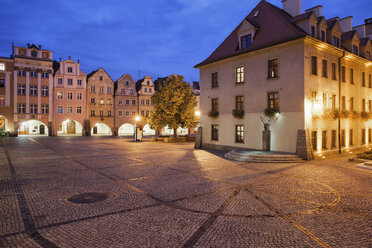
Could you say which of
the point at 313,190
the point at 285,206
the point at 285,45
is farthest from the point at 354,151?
the point at 285,206

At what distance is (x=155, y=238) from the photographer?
5.80 m

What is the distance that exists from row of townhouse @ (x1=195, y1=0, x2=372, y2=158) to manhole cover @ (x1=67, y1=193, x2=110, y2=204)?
14527 millimetres

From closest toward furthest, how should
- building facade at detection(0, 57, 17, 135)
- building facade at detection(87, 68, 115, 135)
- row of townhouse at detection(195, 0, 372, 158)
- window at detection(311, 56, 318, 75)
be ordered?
row of townhouse at detection(195, 0, 372, 158)
window at detection(311, 56, 318, 75)
building facade at detection(0, 57, 17, 135)
building facade at detection(87, 68, 115, 135)

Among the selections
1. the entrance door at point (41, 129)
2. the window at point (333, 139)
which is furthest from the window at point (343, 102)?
the entrance door at point (41, 129)

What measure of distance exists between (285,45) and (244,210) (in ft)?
51.7

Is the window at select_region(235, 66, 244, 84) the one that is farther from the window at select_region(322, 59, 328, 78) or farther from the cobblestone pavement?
the cobblestone pavement

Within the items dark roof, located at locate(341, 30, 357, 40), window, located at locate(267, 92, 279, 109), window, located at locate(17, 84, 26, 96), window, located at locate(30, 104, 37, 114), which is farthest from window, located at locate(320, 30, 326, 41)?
window, located at locate(17, 84, 26, 96)

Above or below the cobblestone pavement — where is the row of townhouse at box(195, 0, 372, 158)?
above

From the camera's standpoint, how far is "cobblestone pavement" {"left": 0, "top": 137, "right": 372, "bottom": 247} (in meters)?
5.80

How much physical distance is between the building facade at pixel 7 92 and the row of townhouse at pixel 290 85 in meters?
39.1

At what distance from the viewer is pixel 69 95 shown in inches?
1983

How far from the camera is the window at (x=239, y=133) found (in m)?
22.6

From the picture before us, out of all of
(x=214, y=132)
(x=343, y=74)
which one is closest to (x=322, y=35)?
(x=343, y=74)

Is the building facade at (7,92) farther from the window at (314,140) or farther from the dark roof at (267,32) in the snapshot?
the window at (314,140)
